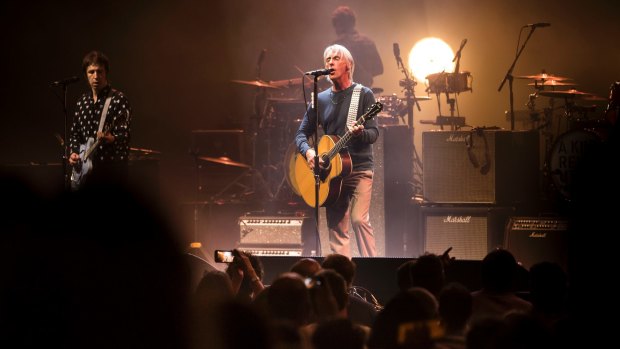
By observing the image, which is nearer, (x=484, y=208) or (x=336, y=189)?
(x=336, y=189)

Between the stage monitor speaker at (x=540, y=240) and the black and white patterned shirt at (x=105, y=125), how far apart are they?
13.8 feet

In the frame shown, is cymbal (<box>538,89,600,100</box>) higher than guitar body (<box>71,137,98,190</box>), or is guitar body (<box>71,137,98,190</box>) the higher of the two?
cymbal (<box>538,89,600,100</box>)

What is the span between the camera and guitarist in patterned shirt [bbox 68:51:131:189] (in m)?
8.90

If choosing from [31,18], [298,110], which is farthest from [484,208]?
[31,18]

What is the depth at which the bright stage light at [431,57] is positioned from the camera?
13.7 metres

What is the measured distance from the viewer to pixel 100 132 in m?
8.88

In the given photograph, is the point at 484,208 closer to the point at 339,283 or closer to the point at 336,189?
the point at 336,189

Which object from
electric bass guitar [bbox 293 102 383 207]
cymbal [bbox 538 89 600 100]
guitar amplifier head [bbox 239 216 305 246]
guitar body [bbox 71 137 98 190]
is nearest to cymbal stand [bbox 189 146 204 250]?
guitar amplifier head [bbox 239 216 305 246]

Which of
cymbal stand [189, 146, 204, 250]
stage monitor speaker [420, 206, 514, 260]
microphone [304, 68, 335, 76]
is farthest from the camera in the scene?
cymbal stand [189, 146, 204, 250]

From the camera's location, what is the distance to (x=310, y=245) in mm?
10547

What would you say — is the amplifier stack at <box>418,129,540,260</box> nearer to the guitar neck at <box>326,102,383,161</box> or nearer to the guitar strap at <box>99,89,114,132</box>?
the guitar neck at <box>326,102,383,161</box>

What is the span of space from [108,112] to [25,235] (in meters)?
4.28

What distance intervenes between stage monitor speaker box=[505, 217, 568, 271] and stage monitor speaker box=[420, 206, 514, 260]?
0.41m

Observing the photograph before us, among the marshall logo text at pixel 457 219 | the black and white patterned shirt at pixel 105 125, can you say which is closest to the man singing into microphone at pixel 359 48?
the marshall logo text at pixel 457 219
